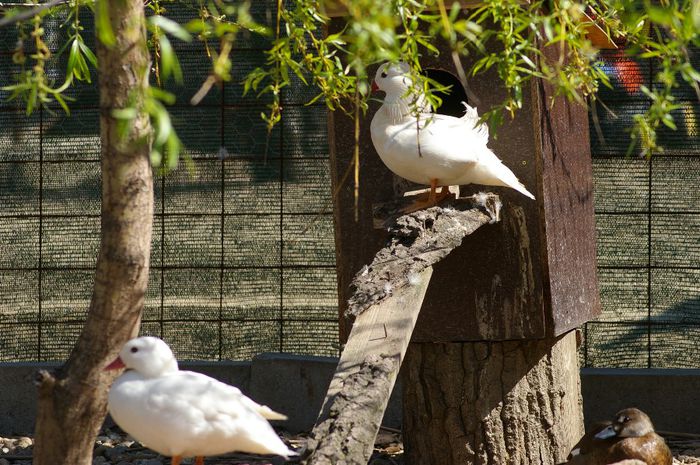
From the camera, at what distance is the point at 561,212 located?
3.55m

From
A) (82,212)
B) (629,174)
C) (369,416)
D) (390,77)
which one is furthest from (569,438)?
(82,212)

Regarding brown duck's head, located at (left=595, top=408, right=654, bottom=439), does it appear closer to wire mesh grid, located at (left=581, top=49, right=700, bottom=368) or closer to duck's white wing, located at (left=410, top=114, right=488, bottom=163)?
wire mesh grid, located at (left=581, top=49, right=700, bottom=368)

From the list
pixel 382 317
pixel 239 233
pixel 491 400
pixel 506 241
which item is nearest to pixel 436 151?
pixel 506 241

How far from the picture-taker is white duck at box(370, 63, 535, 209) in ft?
9.93

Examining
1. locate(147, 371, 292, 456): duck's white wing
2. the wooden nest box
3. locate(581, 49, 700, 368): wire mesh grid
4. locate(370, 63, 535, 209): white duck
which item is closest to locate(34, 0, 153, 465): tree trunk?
locate(147, 371, 292, 456): duck's white wing

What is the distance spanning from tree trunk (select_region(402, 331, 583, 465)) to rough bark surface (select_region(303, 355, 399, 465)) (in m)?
1.27

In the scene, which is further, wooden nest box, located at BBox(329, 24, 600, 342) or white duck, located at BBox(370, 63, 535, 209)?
wooden nest box, located at BBox(329, 24, 600, 342)

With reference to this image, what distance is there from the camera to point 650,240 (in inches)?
171

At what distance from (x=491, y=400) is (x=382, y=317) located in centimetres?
120

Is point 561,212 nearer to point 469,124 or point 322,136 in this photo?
point 469,124

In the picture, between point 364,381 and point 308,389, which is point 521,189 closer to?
point 364,381

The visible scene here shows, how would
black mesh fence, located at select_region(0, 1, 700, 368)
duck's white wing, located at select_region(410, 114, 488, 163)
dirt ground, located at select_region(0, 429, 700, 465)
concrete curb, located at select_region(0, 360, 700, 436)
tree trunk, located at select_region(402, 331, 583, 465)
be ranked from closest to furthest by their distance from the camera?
duck's white wing, located at select_region(410, 114, 488, 163) → tree trunk, located at select_region(402, 331, 583, 465) → dirt ground, located at select_region(0, 429, 700, 465) → concrete curb, located at select_region(0, 360, 700, 436) → black mesh fence, located at select_region(0, 1, 700, 368)

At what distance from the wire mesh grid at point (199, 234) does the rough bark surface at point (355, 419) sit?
212cm

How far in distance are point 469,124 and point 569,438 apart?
1314 millimetres
